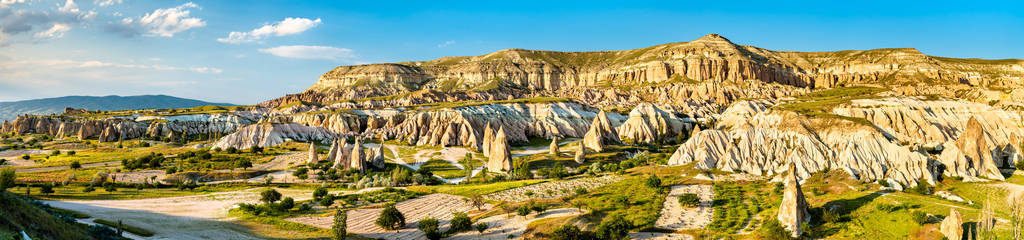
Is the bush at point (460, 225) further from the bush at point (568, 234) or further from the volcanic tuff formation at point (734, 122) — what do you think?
the volcanic tuff formation at point (734, 122)

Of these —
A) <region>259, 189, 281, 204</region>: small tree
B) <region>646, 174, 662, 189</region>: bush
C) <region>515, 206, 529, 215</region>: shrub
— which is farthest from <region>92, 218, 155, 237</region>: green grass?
<region>646, 174, 662, 189</region>: bush

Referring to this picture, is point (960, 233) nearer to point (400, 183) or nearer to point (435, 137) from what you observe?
point (400, 183)

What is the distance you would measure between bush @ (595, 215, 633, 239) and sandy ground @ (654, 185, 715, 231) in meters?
3.28

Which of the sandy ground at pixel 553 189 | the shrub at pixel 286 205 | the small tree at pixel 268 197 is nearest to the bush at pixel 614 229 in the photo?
the sandy ground at pixel 553 189

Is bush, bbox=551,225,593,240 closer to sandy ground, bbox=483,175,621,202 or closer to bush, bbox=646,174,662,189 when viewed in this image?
sandy ground, bbox=483,175,621,202

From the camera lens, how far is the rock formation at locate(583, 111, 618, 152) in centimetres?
8538

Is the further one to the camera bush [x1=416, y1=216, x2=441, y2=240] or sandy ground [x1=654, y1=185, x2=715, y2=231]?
sandy ground [x1=654, y1=185, x2=715, y2=231]

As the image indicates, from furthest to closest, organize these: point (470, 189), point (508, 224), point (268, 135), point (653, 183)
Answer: point (268, 135) → point (470, 189) → point (653, 183) → point (508, 224)

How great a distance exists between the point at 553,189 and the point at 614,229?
58.8ft

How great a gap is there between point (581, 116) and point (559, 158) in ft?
184

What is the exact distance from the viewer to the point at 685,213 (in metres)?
36.4

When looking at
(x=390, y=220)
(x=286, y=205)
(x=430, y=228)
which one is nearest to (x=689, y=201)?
(x=430, y=228)

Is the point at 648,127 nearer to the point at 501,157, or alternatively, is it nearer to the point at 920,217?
the point at 501,157

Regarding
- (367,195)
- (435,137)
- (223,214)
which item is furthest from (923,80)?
(223,214)
